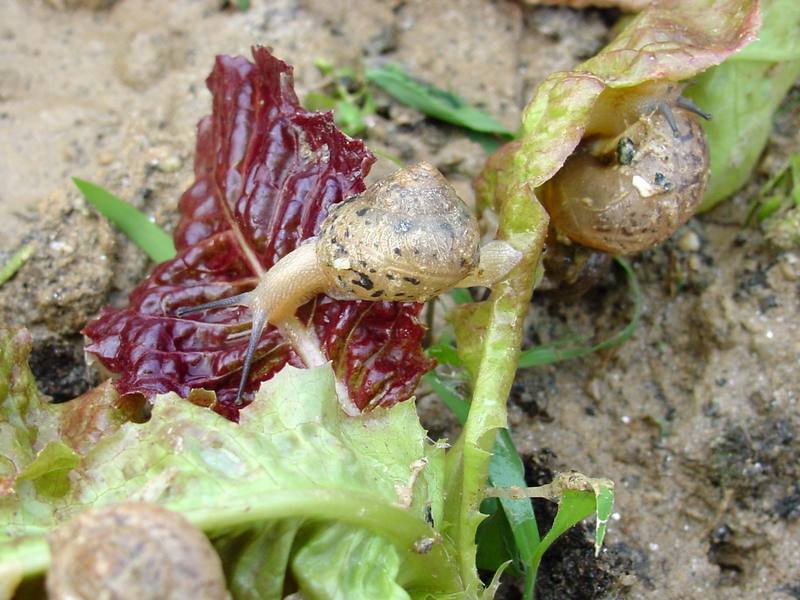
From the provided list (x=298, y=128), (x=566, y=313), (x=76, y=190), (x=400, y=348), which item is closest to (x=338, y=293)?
(x=400, y=348)

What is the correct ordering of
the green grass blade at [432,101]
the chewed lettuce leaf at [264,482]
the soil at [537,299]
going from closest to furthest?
1. the chewed lettuce leaf at [264,482]
2. the soil at [537,299]
3. the green grass blade at [432,101]

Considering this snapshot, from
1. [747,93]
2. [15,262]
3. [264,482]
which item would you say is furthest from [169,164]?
[747,93]

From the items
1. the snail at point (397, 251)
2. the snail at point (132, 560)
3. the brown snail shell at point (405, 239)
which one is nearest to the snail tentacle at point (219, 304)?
the snail at point (397, 251)

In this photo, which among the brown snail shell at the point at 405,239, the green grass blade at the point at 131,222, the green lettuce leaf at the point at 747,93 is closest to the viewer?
the brown snail shell at the point at 405,239

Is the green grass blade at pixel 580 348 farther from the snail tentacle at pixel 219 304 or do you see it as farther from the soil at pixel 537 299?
the snail tentacle at pixel 219 304

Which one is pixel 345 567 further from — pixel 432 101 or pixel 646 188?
pixel 432 101

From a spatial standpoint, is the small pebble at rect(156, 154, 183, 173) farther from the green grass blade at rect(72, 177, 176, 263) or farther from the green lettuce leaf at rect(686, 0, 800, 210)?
the green lettuce leaf at rect(686, 0, 800, 210)
